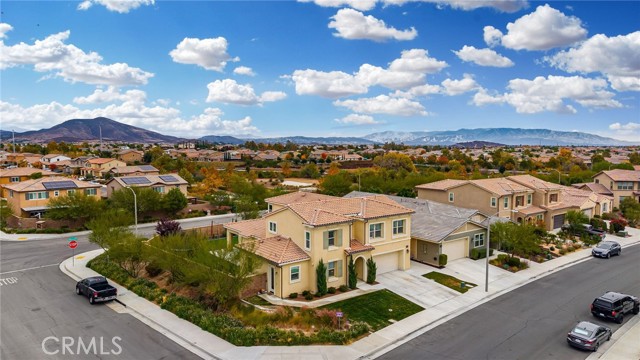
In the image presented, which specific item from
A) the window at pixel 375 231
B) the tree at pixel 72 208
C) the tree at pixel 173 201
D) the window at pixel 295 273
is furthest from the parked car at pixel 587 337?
the tree at pixel 173 201

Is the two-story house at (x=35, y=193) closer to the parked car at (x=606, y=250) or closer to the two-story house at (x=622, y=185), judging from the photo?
the parked car at (x=606, y=250)

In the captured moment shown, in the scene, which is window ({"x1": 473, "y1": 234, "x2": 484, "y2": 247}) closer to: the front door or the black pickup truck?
the front door

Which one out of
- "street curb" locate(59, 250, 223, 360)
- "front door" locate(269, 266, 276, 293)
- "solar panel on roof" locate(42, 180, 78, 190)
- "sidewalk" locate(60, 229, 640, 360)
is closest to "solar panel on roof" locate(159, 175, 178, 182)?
"solar panel on roof" locate(42, 180, 78, 190)

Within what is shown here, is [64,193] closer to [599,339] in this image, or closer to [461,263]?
[461,263]

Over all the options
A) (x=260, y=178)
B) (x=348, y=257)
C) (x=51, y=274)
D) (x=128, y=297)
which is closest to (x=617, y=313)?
(x=348, y=257)

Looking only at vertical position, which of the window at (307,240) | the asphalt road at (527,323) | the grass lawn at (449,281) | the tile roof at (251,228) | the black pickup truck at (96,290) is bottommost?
the asphalt road at (527,323)

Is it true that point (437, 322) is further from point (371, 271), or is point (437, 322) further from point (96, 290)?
point (96, 290)

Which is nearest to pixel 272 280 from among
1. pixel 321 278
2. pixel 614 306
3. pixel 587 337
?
pixel 321 278
